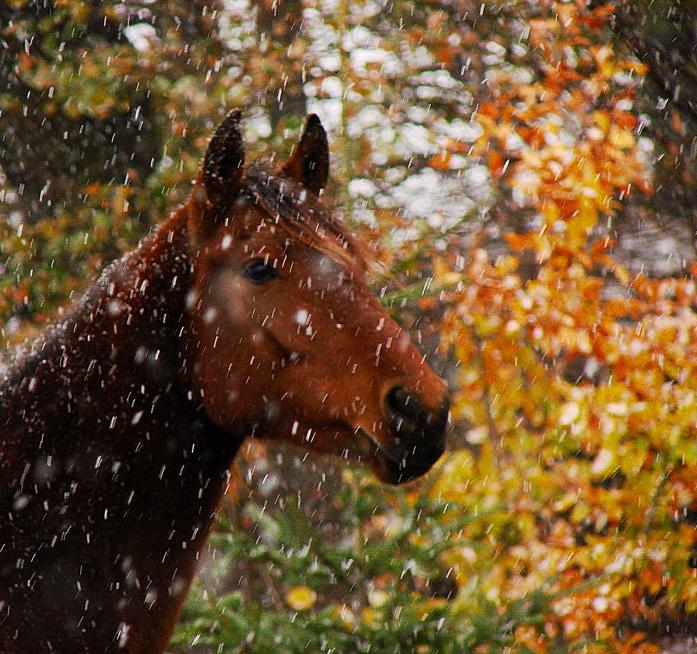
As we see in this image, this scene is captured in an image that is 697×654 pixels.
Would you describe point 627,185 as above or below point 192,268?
below

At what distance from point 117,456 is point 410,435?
747mm

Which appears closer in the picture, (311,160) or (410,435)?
(410,435)

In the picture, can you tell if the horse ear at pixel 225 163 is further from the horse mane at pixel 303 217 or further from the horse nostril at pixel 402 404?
the horse nostril at pixel 402 404

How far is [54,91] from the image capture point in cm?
673

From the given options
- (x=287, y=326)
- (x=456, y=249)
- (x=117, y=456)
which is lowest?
(x=456, y=249)

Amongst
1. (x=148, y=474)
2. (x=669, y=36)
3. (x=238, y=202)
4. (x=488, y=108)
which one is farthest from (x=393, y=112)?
(x=148, y=474)

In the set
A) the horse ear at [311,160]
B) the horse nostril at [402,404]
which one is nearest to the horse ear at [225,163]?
the horse ear at [311,160]

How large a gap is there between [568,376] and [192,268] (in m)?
7.04

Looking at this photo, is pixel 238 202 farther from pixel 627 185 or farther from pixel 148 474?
pixel 627 185

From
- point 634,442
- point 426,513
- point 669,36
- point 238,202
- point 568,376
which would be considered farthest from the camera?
point 568,376

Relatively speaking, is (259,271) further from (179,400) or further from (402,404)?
(402,404)

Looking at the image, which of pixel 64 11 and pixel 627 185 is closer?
pixel 627 185

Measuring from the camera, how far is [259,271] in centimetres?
244

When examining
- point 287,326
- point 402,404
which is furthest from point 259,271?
point 402,404
